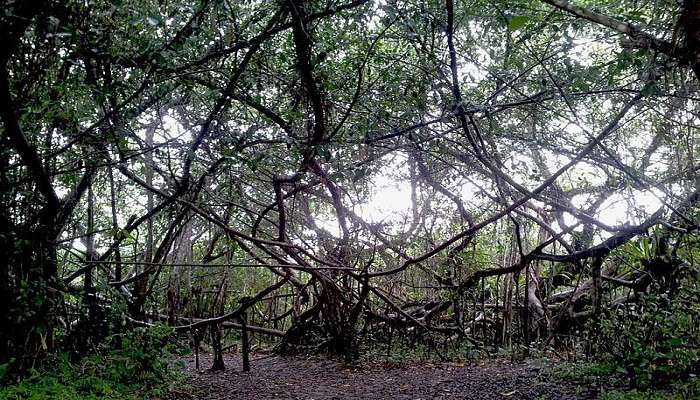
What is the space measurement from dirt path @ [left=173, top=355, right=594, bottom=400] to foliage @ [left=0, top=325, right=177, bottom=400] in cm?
26

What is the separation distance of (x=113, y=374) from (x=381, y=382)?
7.13ft

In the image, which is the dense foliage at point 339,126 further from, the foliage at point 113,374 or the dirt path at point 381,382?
the dirt path at point 381,382

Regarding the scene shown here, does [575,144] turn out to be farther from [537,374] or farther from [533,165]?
[537,374]

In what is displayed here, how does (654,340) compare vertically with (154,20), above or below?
below

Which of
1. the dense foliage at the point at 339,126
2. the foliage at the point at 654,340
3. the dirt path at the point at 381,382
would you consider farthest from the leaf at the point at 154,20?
the foliage at the point at 654,340

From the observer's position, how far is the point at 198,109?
14.2 feet

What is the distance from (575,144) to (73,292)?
13.7ft

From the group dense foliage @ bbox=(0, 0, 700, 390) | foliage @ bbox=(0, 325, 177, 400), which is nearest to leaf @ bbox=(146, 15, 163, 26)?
dense foliage @ bbox=(0, 0, 700, 390)

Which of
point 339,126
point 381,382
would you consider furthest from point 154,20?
point 381,382

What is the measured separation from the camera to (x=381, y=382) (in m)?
4.62

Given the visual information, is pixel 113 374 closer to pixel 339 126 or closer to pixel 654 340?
pixel 339 126

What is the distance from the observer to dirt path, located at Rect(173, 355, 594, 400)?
150 inches

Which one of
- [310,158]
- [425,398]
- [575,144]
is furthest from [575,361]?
[310,158]

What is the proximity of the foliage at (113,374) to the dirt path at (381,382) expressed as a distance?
258mm
